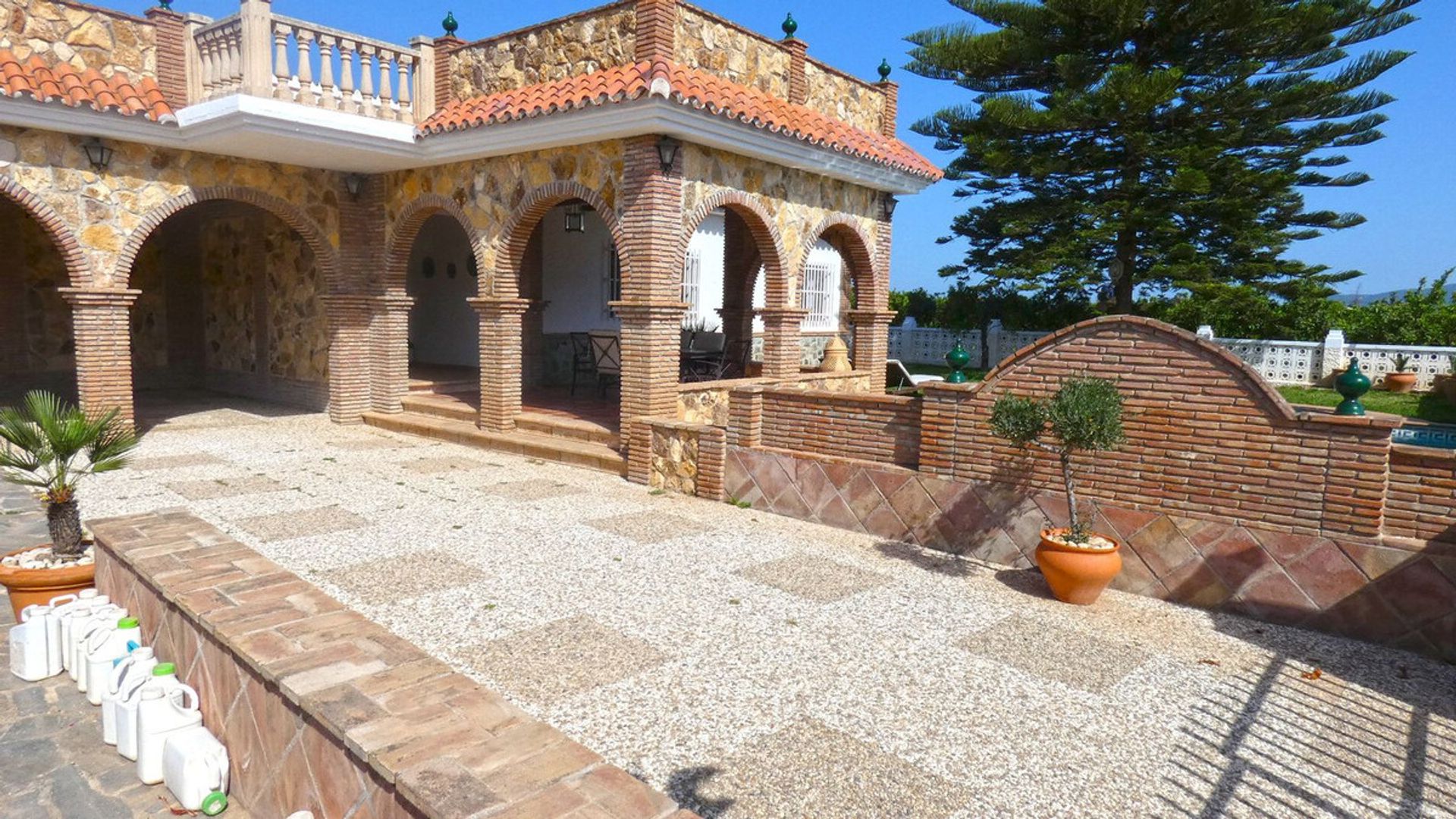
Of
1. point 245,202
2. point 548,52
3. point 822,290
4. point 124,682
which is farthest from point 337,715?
point 822,290

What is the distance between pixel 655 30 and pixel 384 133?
361 cm

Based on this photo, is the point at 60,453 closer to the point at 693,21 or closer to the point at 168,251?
the point at 693,21

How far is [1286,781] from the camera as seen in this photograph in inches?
139

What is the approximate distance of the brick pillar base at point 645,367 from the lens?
29.0 ft

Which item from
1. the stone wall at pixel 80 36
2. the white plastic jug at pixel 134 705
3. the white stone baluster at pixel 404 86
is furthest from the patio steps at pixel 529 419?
the white plastic jug at pixel 134 705

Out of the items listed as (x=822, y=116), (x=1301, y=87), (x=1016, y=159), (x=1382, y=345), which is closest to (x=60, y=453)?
(x=822, y=116)

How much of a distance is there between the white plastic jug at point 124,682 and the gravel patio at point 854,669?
1.31 meters

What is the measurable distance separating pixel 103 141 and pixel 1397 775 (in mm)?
12129

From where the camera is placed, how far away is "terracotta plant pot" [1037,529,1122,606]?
5.55m

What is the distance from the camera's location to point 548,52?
9773mm

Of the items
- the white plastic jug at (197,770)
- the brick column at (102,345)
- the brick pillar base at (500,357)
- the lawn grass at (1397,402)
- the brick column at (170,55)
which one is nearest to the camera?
the white plastic jug at (197,770)

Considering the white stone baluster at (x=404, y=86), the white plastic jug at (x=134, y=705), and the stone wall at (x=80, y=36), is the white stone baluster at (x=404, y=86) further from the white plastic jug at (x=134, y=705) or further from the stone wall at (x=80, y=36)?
the white plastic jug at (x=134, y=705)

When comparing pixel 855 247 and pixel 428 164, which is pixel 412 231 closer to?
pixel 428 164

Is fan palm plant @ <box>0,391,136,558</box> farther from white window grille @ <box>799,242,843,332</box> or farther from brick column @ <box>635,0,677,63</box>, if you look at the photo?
white window grille @ <box>799,242,843,332</box>
